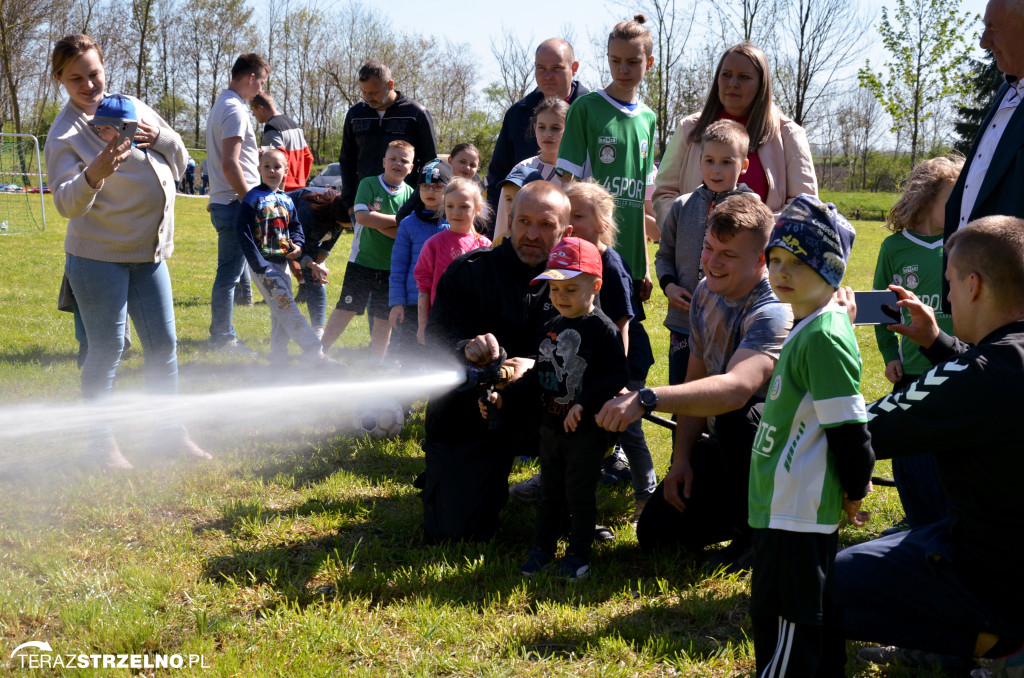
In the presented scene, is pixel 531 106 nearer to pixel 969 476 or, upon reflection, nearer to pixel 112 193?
pixel 112 193

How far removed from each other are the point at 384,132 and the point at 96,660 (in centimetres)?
591

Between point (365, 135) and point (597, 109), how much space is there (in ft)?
10.7

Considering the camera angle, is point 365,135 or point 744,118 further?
point 365,135

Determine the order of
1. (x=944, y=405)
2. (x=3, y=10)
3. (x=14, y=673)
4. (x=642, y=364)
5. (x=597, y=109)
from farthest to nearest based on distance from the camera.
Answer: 1. (x=3, y=10)
2. (x=597, y=109)
3. (x=642, y=364)
4. (x=14, y=673)
5. (x=944, y=405)

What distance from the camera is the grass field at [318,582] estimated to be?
3547 millimetres

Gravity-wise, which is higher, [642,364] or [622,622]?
[642,364]

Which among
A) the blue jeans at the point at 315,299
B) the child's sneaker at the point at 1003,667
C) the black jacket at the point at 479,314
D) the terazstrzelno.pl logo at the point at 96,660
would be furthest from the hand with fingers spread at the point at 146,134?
the child's sneaker at the point at 1003,667

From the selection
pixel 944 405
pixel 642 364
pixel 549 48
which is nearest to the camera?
pixel 944 405

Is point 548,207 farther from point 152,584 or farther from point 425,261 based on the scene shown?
point 152,584

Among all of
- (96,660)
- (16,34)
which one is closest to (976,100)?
(96,660)

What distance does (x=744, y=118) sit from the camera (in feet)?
18.2

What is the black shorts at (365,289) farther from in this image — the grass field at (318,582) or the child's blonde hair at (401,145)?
the grass field at (318,582)

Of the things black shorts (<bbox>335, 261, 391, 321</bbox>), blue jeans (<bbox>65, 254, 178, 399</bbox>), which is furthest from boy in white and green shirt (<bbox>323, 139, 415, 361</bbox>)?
blue jeans (<bbox>65, 254, 178, 399</bbox>)

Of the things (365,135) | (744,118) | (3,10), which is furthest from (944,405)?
(3,10)
